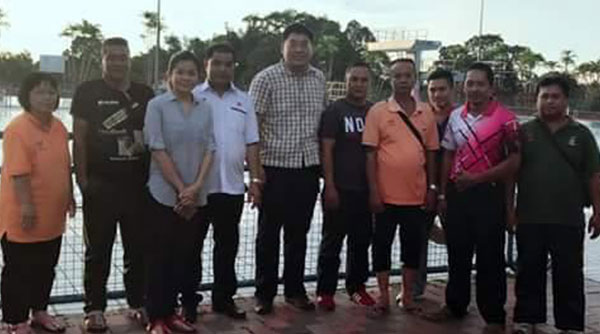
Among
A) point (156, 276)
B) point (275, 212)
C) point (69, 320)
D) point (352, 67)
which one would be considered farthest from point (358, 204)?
point (69, 320)

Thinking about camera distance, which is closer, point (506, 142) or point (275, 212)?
point (506, 142)

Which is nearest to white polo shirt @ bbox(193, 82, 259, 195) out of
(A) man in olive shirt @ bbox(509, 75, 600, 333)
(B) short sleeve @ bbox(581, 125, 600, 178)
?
(A) man in olive shirt @ bbox(509, 75, 600, 333)

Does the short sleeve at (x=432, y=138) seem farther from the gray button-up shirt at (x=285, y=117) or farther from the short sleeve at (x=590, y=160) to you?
the short sleeve at (x=590, y=160)

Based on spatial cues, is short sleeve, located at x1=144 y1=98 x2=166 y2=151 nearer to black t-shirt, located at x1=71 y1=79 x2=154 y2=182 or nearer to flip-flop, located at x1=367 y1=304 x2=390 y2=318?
black t-shirt, located at x1=71 y1=79 x2=154 y2=182

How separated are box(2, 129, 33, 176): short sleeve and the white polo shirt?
3.56 feet

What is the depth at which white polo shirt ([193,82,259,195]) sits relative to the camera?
15.5 feet

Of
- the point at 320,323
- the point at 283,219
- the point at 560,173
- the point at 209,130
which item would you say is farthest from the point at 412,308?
the point at 209,130

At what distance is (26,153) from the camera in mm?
4168

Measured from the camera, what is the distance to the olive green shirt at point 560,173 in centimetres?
461

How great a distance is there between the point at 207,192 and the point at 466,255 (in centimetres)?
177

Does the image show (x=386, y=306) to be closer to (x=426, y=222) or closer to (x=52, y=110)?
(x=426, y=222)

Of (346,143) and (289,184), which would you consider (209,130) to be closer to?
(289,184)

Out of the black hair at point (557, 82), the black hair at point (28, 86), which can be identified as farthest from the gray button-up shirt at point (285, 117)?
the black hair at point (557, 82)

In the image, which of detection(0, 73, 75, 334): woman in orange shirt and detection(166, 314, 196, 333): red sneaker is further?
detection(166, 314, 196, 333): red sneaker
